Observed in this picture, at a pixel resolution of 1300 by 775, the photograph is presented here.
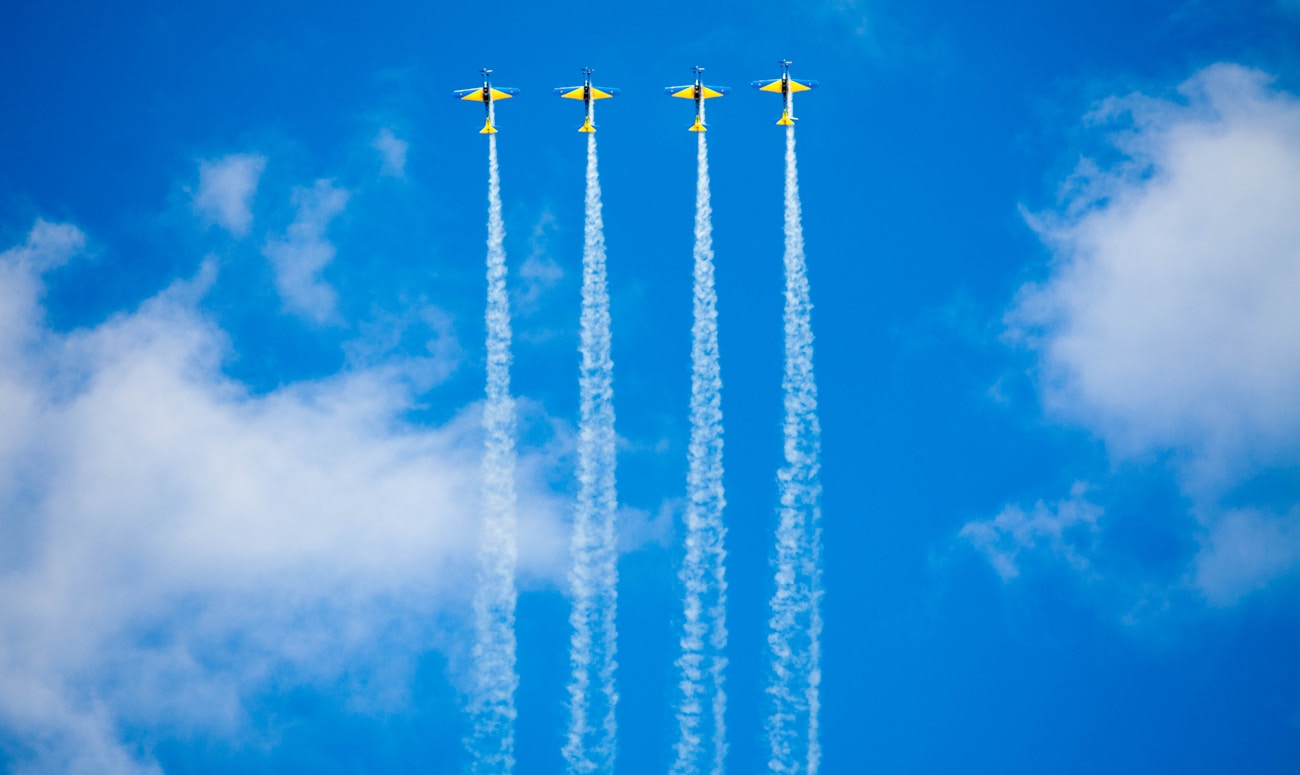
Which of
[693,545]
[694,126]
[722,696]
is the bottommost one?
[722,696]

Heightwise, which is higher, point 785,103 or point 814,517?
point 785,103

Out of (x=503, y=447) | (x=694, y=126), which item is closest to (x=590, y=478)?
(x=503, y=447)

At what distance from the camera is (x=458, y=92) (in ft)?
226

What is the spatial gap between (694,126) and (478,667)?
2555 cm

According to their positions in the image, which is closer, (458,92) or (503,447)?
(503,447)

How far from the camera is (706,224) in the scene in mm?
65438

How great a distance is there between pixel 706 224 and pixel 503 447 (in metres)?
13.1

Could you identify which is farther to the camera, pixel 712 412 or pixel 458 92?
pixel 458 92

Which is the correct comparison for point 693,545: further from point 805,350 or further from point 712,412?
point 805,350

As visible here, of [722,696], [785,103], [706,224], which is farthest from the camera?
[785,103]

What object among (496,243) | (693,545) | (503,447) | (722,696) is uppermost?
(496,243)

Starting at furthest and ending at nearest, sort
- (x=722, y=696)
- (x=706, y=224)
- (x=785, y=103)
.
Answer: (x=785, y=103), (x=706, y=224), (x=722, y=696)

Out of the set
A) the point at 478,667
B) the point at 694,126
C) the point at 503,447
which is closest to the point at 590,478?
the point at 503,447

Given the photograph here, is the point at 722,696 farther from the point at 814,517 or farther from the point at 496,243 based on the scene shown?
the point at 496,243
